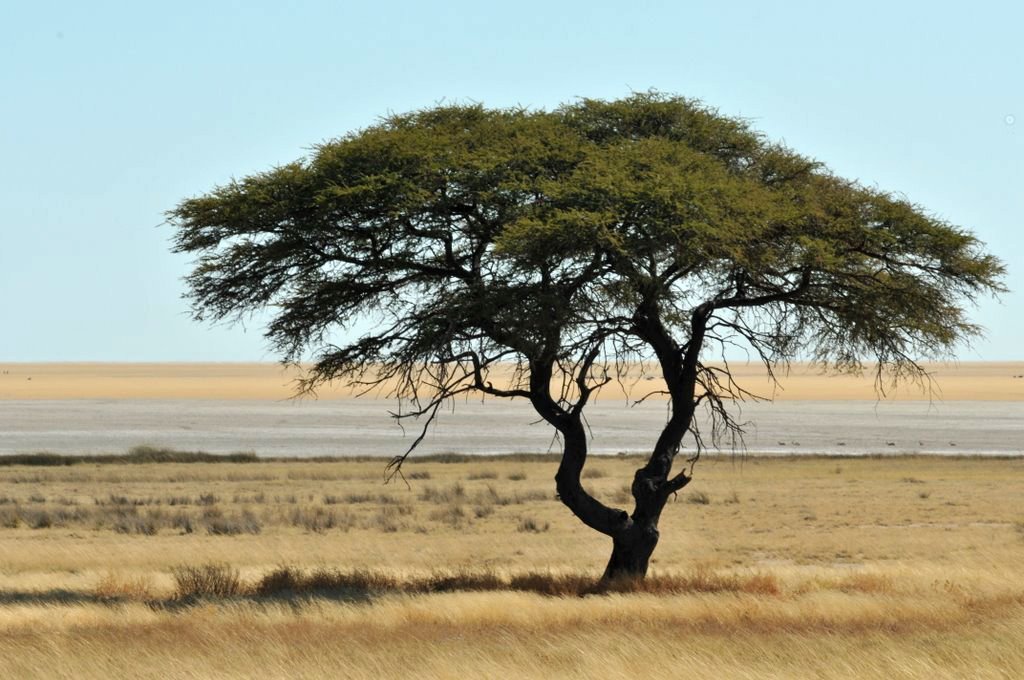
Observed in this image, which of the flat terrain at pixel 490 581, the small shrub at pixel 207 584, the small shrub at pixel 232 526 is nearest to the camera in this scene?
the flat terrain at pixel 490 581

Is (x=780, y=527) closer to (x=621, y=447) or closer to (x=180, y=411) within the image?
(x=621, y=447)

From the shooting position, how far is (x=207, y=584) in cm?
1942

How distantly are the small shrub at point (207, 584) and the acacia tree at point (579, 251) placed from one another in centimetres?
323

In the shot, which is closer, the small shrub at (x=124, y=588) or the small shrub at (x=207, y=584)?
the small shrub at (x=207, y=584)

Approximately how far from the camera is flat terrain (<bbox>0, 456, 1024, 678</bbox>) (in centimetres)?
1288

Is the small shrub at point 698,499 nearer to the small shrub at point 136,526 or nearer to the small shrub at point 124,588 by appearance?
the small shrub at point 136,526

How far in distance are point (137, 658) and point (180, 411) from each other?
111449 mm

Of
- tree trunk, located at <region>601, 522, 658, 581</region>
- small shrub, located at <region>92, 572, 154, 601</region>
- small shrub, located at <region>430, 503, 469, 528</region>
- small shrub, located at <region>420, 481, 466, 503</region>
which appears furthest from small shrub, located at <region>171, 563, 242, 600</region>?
small shrub, located at <region>420, 481, 466, 503</region>

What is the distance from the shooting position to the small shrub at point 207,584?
62.3 ft

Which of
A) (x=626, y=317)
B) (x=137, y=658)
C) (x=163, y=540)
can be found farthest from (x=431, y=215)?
(x=163, y=540)

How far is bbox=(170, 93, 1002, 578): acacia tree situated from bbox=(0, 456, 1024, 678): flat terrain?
3.13m

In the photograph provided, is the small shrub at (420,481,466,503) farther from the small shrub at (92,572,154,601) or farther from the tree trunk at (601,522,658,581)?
the tree trunk at (601,522,658,581)

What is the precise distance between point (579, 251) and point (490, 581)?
5699 millimetres

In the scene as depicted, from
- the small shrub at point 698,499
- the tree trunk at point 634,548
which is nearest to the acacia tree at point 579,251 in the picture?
the tree trunk at point 634,548
